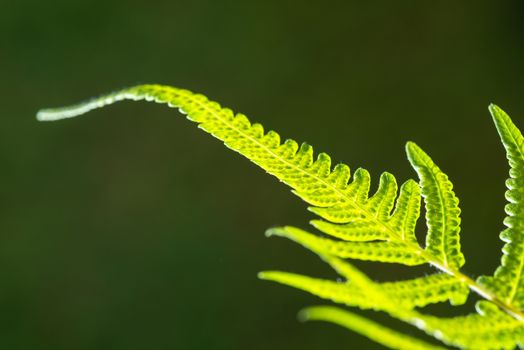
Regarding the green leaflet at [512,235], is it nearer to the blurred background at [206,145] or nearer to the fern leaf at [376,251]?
the fern leaf at [376,251]

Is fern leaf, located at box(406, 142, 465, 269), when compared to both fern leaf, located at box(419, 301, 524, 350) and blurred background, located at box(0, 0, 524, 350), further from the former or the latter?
blurred background, located at box(0, 0, 524, 350)

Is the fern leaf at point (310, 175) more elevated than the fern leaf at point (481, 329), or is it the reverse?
the fern leaf at point (310, 175)

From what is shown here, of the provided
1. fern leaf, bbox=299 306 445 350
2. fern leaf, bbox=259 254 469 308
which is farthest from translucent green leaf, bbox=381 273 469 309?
fern leaf, bbox=299 306 445 350

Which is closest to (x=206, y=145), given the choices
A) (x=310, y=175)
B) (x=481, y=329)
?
(x=310, y=175)

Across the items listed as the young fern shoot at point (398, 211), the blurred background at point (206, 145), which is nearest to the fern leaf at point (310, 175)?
the young fern shoot at point (398, 211)

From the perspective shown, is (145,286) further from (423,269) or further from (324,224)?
(324,224)

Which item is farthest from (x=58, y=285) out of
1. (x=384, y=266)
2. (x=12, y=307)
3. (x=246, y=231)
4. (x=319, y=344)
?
(x=384, y=266)

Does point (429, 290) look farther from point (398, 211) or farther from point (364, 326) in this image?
point (364, 326)
